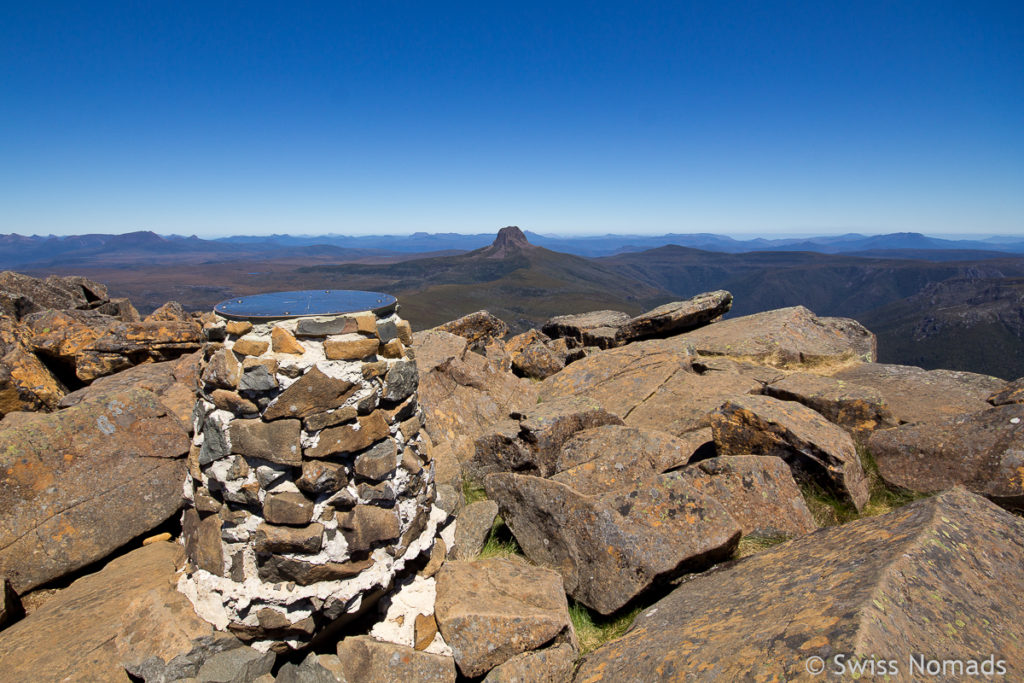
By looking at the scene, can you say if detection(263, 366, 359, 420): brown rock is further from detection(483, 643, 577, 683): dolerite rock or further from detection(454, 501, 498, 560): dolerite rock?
detection(483, 643, 577, 683): dolerite rock

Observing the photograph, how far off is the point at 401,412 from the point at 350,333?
1195 mm

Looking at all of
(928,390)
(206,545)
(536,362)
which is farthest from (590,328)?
(206,545)

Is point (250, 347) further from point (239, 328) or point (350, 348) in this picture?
point (350, 348)

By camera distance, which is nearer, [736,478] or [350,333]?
[350,333]

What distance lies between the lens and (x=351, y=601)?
17.6ft

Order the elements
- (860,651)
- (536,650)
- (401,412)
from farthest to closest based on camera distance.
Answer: (401,412), (536,650), (860,651)

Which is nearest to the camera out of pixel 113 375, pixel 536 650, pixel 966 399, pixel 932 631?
pixel 932 631

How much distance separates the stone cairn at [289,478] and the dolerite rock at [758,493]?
4.21 meters

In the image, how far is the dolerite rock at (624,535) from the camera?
5469 mm

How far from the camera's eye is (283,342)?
524 cm

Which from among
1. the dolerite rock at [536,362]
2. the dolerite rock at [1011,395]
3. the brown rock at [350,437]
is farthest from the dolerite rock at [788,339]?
the brown rock at [350,437]

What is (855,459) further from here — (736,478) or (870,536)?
(870,536)

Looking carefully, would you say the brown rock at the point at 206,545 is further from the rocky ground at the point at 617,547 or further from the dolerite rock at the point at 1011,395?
the dolerite rock at the point at 1011,395

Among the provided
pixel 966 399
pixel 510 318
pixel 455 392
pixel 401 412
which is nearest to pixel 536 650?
pixel 401 412
